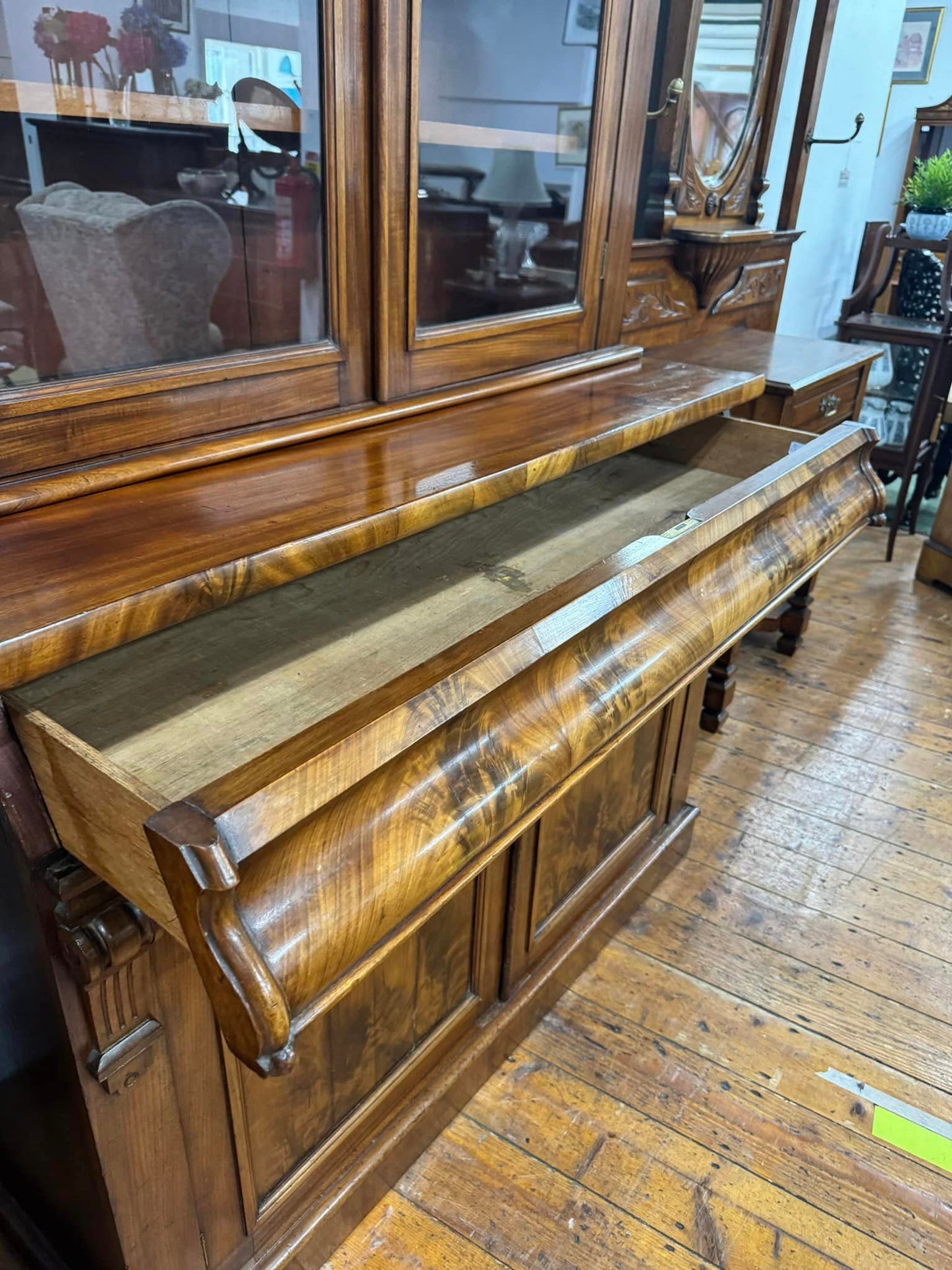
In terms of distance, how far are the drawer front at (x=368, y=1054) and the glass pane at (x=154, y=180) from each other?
2.20 ft

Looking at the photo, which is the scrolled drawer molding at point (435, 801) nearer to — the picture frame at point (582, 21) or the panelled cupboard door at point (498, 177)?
the panelled cupboard door at point (498, 177)

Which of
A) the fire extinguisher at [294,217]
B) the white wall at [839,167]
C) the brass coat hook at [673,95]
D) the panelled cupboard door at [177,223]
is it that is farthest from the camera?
the white wall at [839,167]

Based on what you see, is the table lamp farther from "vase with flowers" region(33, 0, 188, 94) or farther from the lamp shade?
"vase with flowers" region(33, 0, 188, 94)

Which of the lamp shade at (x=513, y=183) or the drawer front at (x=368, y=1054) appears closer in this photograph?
the drawer front at (x=368, y=1054)

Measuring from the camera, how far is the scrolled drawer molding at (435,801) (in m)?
0.54

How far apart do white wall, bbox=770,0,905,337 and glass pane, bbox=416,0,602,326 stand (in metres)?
1.64

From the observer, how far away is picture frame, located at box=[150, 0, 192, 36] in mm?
796

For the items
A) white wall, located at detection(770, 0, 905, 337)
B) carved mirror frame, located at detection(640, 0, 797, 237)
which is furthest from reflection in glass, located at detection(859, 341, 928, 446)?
carved mirror frame, located at detection(640, 0, 797, 237)

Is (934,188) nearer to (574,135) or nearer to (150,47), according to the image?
(574,135)

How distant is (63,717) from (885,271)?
11.4 feet

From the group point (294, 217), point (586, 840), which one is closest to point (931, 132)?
point (586, 840)

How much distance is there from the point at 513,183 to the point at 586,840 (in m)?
0.97

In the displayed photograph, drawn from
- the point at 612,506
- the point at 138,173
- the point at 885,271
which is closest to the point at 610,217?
the point at 612,506

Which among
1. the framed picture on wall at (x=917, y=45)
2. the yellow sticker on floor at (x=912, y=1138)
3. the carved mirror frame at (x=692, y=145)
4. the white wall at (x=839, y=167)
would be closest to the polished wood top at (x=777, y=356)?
the carved mirror frame at (x=692, y=145)
